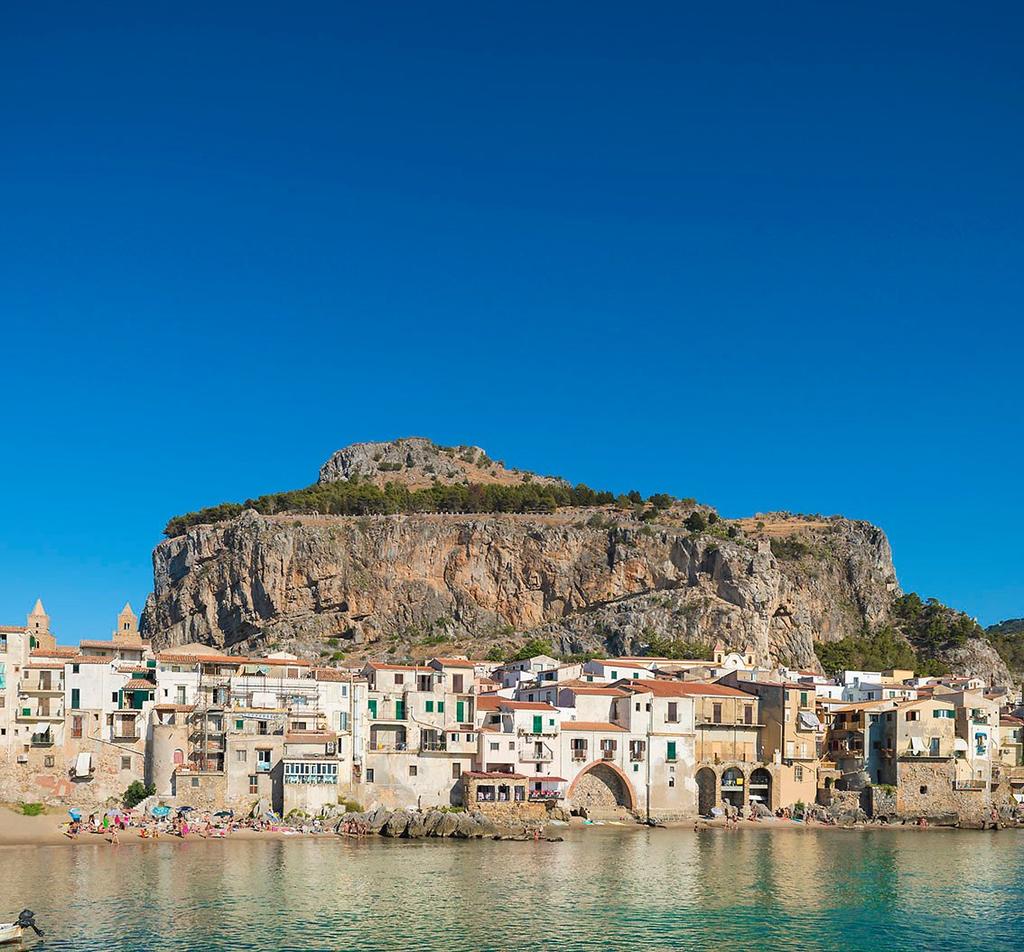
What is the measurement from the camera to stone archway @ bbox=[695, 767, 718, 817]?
270 ft

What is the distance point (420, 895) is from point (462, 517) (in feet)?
357

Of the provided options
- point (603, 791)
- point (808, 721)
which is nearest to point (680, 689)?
point (808, 721)

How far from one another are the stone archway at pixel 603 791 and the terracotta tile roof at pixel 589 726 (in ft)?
6.65

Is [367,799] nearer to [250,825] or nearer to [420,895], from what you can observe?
[250,825]

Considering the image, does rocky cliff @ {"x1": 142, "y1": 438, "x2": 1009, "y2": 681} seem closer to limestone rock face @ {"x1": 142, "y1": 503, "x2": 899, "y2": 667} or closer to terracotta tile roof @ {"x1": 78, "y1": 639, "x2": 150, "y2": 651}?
limestone rock face @ {"x1": 142, "y1": 503, "x2": 899, "y2": 667}

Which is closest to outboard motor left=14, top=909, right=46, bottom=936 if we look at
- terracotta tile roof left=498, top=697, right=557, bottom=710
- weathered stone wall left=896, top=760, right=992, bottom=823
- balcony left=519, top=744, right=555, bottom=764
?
balcony left=519, top=744, right=555, bottom=764

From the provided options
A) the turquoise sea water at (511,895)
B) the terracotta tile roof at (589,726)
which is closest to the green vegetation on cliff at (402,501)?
the terracotta tile roof at (589,726)

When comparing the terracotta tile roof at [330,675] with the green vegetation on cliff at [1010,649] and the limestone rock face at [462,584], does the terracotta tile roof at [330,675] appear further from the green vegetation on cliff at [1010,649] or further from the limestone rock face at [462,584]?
the green vegetation on cliff at [1010,649]

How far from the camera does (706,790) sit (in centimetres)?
8275

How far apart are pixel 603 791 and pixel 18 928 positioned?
43378 millimetres

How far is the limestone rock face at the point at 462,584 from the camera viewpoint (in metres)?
146

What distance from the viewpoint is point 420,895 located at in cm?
5147

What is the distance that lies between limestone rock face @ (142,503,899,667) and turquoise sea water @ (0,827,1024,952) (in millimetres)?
76384

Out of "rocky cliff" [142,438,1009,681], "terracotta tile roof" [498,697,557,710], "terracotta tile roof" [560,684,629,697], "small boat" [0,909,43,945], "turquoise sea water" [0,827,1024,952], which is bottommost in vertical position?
"turquoise sea water" [0,827,1024,952]
